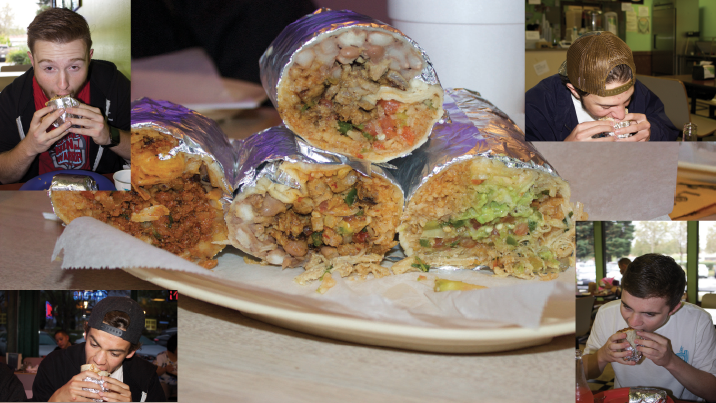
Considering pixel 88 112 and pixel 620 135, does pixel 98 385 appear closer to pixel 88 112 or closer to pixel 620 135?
pixel 88 112

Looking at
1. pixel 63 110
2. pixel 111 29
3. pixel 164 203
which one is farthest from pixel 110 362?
pixel 111 29

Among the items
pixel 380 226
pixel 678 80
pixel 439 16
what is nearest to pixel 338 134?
pixel 380 226

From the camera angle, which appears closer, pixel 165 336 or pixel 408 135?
pixel 408 135

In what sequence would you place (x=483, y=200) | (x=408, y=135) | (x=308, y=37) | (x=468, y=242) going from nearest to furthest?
(x=308, y=37) → (x=408, y=135) → (x=483, y=200) → (x=468, y=242)

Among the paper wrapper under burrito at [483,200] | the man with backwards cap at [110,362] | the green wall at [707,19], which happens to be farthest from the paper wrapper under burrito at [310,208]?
the green wall at [707,19]

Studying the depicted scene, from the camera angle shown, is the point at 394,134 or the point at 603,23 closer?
the point at 394,134

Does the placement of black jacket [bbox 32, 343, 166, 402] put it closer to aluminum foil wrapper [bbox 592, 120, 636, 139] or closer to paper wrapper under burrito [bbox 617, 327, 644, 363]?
paper wrapper under burrito [bbox 617, 327, 644, 363]

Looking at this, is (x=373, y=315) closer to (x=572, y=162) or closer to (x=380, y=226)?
(x=380, y=226)
